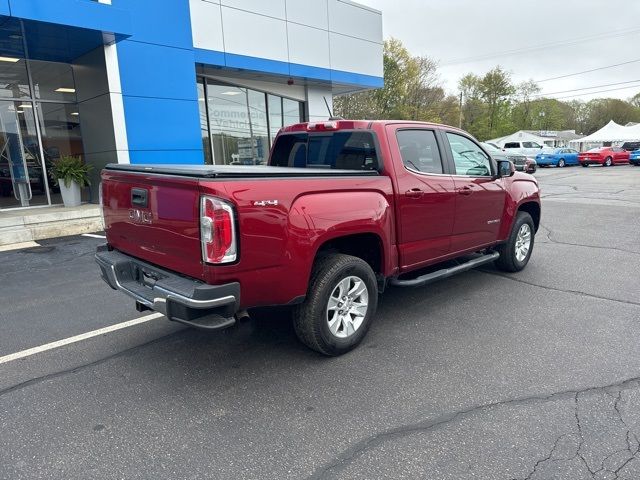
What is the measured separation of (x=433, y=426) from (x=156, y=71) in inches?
438

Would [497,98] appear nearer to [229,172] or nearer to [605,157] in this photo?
[605,157]

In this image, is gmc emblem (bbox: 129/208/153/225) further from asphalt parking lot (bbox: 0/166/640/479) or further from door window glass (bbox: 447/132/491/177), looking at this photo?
door window glass (bbox: 447/132/491/177)

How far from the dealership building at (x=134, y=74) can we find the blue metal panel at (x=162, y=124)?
25 millimetres

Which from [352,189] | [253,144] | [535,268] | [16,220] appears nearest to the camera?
[352,189]

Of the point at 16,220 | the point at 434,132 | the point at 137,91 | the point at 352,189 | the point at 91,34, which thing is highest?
the point at 91,34

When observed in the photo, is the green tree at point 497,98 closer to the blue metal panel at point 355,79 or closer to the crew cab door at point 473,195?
the blue metal panel at point 355,79

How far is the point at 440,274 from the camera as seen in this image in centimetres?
464

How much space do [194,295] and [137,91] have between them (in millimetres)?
9800

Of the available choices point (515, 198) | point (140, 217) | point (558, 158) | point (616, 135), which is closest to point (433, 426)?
point (140, 217)

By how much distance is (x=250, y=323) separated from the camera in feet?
15.0

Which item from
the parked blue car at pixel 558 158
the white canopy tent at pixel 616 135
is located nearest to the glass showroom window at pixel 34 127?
the parked blue car at pixel 558 158

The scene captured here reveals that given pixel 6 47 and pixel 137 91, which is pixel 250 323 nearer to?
pixel 137 91

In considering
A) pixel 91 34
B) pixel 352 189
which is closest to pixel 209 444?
pixel 352 189

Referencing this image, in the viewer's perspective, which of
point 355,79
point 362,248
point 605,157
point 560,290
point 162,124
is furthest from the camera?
point 605,157
